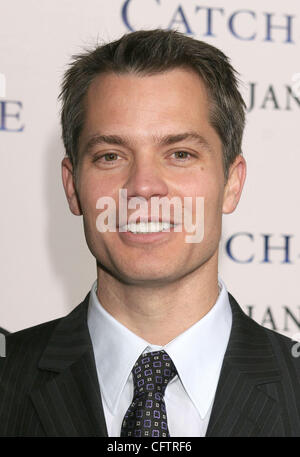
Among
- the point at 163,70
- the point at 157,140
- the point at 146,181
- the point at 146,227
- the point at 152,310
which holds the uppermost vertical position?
the point at 163,70

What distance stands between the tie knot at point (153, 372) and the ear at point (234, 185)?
595mm

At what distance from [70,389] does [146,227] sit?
0.55 meters

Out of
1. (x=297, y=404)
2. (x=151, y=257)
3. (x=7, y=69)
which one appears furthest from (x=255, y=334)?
(x=7, y=69)

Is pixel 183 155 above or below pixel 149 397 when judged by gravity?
above

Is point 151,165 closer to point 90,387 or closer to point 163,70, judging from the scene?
point 163,70

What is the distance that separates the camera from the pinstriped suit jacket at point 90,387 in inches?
92.8

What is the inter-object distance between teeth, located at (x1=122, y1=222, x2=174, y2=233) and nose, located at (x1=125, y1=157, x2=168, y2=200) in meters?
0.10

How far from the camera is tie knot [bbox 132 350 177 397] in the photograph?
93.4 inches

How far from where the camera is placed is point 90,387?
241cm

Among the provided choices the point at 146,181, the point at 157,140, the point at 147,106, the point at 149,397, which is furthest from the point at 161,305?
the point at 147,106

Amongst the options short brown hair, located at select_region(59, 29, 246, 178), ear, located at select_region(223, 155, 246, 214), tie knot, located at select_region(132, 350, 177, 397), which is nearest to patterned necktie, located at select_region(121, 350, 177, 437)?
tie knot, located at select_region(132, 350, 177, 397)

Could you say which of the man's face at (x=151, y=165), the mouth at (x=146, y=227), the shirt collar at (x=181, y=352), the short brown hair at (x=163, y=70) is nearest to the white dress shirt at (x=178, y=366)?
the shirt collar at (x=181, y=352)

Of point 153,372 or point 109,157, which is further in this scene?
point 109,157
